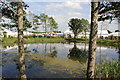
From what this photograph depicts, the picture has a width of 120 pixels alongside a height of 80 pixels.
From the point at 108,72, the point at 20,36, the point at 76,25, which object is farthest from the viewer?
the point at 76,25

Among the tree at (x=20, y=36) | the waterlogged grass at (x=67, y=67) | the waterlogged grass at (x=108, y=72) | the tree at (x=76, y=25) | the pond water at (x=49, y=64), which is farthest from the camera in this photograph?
the tree at (x=76, y=25)

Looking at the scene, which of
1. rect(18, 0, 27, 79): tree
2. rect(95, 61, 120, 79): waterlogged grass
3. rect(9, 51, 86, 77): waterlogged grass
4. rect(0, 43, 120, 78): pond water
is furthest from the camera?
rect(9, 51, 86, 77): waterlogged grass

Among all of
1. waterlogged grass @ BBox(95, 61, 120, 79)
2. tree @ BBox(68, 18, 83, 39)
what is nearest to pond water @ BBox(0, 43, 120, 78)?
waterlogged grass @ BBox(95, 61, 120, 79)

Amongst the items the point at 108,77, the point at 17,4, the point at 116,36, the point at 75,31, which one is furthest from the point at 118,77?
the point at 75,31

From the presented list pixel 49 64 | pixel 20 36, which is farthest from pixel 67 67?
pixel 20 36

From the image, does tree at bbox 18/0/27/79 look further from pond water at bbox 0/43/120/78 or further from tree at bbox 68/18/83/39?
tree at bbox 68/18/83/39

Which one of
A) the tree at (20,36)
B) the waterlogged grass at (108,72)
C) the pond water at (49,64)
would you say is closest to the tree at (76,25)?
the pond water at (49,64)

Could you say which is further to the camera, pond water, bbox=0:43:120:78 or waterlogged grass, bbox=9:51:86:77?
waterlogged grass, bbox=9:51:86:77

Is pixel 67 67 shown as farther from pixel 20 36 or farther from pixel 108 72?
pixel 20 36

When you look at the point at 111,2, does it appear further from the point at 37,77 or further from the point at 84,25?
the point at 84,25

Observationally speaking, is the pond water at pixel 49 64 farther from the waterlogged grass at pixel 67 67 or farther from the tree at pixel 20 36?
the tree at pixel 20 36

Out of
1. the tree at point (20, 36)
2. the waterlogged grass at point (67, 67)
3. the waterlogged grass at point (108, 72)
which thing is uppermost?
the tree at point (20, 36)

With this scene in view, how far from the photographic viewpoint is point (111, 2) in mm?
3338

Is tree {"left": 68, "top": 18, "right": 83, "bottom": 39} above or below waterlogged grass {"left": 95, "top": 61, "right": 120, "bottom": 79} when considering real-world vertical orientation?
above
